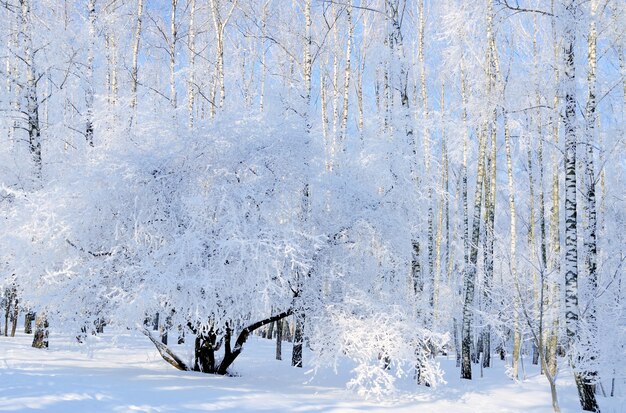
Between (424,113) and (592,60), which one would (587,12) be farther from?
(424,113)

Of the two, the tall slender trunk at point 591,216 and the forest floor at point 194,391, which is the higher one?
the tall slender trunk at point 591,216

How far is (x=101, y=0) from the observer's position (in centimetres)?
1772

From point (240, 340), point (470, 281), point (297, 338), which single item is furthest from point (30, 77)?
point (470, 281)

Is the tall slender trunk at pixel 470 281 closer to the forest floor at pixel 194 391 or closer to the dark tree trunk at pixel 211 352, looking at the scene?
the forest floor at pixel 194 391

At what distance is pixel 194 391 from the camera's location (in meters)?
6.85

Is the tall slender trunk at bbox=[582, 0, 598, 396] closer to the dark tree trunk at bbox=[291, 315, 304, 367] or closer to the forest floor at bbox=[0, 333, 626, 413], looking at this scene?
the forest floor at bbox=[0, 333, 626, 413]

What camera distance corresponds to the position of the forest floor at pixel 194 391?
5.64 metres

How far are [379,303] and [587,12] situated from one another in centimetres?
634

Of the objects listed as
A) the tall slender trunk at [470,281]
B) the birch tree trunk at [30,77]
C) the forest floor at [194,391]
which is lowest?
the forest floor at [194,391]

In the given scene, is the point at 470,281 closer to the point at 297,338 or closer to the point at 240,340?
the point at 297,338

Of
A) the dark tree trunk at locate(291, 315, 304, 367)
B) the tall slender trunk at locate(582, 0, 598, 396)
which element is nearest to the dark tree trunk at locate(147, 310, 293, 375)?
the dark tree trunk at locate(291, 315, 304, 367)

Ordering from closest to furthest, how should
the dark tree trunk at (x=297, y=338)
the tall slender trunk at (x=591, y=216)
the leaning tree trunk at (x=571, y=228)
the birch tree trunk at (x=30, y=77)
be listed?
the tall slender trunk at (x=591, y=216), the leaning tree trunk at (x=571, y=228), the dark tree trunk at (x=297, y=338), the birch tree trunk at (x=30, y=77)

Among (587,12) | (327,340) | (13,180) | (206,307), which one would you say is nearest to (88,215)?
(206,307)

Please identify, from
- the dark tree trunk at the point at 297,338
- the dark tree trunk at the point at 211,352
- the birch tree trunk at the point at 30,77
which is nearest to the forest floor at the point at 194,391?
the dark tree trunk at the point at 211,352
